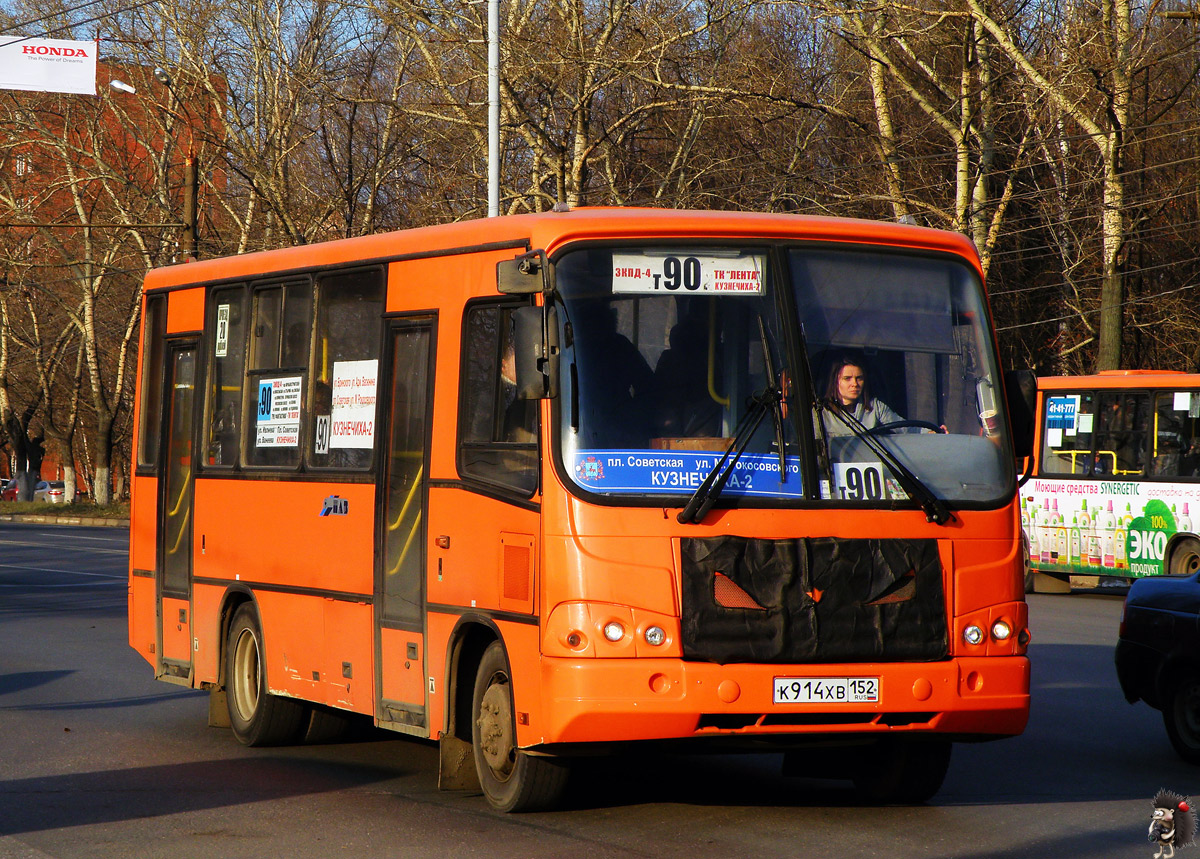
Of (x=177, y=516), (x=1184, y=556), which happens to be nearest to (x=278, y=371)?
Result: (x=177, y=516)

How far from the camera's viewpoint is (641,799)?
838cm

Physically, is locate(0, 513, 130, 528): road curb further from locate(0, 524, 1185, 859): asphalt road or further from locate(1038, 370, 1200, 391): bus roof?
locate(0, 524, 1185, 859): asphalt road

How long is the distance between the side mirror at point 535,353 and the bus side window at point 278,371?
291 cm

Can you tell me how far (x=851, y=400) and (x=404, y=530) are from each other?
2.48 metres

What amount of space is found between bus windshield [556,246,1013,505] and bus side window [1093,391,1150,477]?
15688 mm

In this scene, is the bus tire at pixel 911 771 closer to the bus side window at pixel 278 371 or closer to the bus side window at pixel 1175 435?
the bus side window at pixel 278 371

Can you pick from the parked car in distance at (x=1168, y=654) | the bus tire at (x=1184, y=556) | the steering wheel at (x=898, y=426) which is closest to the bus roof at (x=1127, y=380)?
the bus tire at (x=1184, y=556)

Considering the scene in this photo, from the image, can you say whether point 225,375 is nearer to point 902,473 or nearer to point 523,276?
point 523,276

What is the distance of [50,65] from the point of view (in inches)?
1438

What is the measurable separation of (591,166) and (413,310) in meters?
25.0

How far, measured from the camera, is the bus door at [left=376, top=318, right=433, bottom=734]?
8.62m

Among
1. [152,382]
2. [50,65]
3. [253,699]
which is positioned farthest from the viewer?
[50,65]

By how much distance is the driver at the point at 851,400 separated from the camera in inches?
302

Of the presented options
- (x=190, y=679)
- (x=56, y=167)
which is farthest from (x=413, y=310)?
(x=56, y=167)
